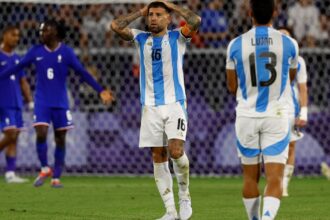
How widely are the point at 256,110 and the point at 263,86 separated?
19 cm

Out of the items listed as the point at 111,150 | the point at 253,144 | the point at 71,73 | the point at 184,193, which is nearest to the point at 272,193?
the point at 253,144

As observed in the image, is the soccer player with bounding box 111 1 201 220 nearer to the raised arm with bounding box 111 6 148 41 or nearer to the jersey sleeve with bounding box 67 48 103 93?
the raised arm with bounding box 111 6 148 41

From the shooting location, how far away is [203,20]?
747 inches

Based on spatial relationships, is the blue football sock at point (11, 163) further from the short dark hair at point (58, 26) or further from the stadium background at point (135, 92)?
the short dark hair at point (58, 26)

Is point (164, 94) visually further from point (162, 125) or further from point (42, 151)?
point (42, 151)

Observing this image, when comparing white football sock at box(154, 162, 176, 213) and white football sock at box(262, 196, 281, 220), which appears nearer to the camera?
white football sock at box(262, 196, 281, 220)

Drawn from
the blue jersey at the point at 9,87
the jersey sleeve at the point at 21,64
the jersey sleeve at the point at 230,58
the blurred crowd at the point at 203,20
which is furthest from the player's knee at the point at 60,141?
the jersey sleeve at the point at 230,58

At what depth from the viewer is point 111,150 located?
1800cm

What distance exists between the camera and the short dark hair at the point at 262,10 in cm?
797

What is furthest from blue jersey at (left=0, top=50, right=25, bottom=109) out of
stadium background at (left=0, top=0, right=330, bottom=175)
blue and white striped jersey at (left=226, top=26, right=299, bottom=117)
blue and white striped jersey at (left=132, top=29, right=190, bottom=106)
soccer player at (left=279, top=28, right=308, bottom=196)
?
blue and white striped jersey at (left=226, top=26, right=299, bottom=117)

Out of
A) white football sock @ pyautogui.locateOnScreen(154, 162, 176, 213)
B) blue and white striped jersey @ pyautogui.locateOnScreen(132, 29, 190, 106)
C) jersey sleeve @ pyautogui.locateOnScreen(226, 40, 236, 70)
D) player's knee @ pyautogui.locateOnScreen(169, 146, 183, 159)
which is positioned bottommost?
white football sock @ pyautogui.locateOnScreen(154, 162, 176, 213)

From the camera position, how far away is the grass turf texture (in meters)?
10.6

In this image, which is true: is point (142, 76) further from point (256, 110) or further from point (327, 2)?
point (327, 2)

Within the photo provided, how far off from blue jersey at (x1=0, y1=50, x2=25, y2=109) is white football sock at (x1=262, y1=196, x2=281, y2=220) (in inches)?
373
